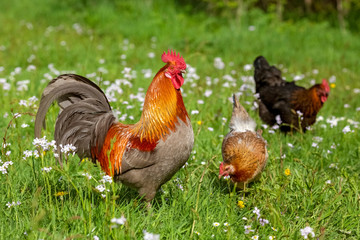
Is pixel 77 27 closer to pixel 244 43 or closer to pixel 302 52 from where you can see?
pixel 244 43

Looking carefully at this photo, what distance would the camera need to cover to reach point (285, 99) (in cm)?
622

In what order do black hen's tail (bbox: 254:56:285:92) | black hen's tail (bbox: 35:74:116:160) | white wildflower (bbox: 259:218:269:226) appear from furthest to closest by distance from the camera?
black hen's tail (bbox: 254:56:285:92)
black hen's tail (bbox: 35:74:116:160)
white wildflower (bbox: 259:218:269:226)

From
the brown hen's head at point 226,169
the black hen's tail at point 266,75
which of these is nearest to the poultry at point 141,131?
the brown hen's head at point 226,169

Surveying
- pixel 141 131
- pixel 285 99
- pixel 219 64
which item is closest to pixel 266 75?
pixel 285 99

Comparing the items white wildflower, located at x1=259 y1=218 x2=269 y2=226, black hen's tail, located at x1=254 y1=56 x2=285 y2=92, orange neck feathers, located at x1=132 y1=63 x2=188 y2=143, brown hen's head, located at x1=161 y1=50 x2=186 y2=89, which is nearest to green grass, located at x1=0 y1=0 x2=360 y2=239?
white wildflower, located at x1=259 y1=218 x2=269 y2=226

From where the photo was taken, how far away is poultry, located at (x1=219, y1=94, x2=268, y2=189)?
4086mm

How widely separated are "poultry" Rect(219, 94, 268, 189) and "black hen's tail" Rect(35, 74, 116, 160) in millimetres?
1203

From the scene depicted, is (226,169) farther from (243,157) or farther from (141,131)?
(141,131)

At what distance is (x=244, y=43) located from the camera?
10625mm

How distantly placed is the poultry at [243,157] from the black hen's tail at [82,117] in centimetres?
120

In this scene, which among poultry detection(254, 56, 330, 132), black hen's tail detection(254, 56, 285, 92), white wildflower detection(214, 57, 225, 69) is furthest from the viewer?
white wildflower detection(214, 57, 225, 69)

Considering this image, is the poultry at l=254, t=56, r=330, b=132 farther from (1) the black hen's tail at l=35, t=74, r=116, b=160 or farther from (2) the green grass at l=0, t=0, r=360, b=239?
(1) the black hen's tail at l=35, t=74, r=116, b=160

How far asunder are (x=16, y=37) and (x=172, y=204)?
8289 mm

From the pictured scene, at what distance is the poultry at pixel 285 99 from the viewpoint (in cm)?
594
